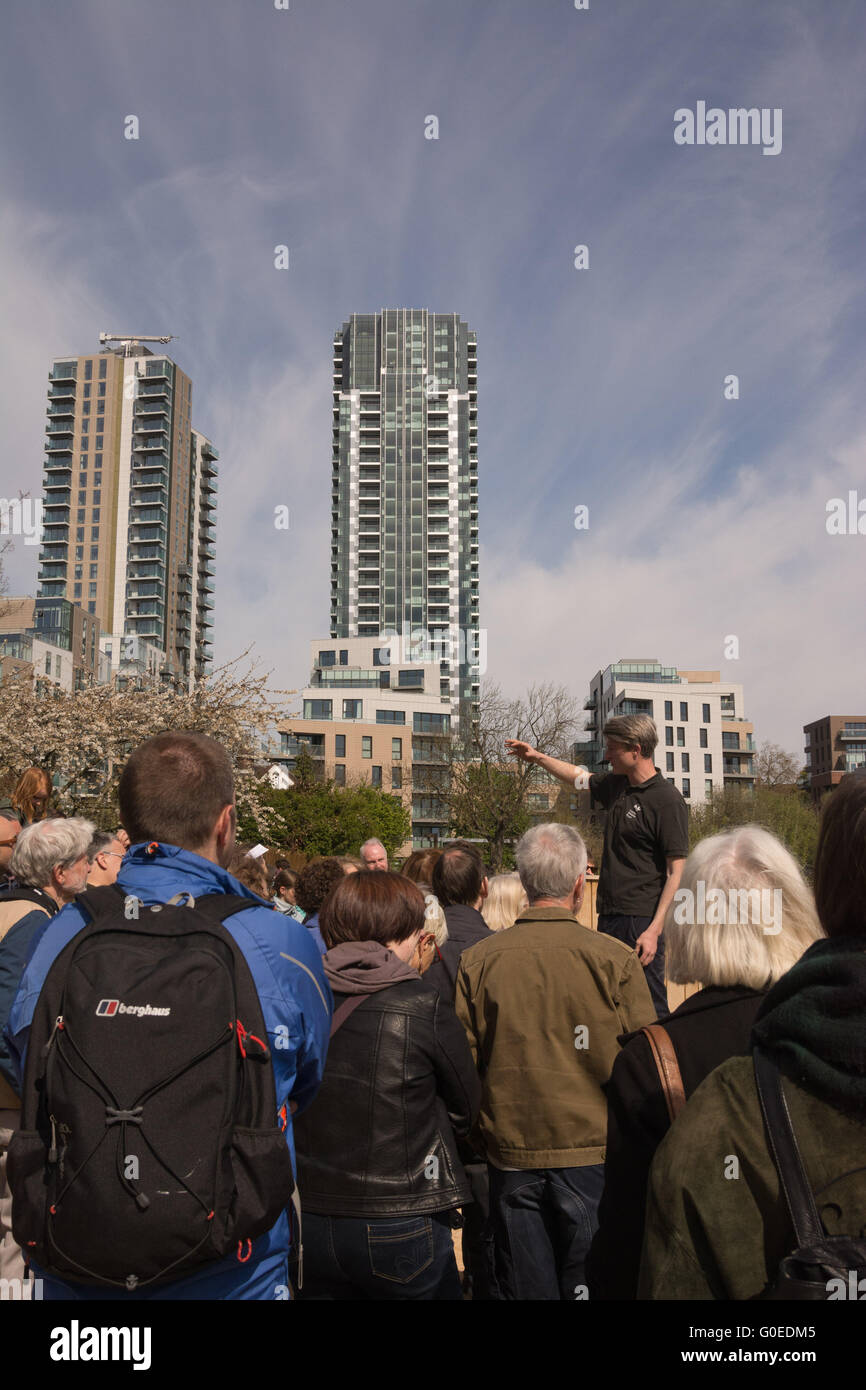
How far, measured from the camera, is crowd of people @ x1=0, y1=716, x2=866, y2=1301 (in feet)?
5.19

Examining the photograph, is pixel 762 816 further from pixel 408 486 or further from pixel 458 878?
pixel 408 486

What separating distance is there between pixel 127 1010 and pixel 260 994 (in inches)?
12.4

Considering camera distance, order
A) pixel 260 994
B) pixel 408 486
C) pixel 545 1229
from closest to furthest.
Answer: pixel 260 994 < pixel 545 1229 < pixel 408 486

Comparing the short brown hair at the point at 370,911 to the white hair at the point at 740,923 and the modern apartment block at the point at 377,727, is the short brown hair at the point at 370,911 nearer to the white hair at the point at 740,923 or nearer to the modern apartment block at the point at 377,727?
the white hair at the point at 740,923

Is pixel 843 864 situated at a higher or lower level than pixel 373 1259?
higher

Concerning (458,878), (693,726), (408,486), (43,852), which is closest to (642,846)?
(458,878)

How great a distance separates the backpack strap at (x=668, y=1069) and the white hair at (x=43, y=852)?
9.97ft

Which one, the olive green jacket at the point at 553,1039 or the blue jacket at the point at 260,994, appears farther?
the olive green jacket at the point at 553,1039

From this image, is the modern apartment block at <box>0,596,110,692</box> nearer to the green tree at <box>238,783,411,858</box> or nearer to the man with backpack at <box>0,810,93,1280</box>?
the green tree at <box>238,783,411,858</box>

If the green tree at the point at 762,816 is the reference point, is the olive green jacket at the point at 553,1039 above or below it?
below

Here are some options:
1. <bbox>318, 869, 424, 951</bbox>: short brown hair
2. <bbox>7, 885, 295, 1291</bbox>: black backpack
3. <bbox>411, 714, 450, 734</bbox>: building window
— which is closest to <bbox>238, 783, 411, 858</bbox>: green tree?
<bbox>411, 714, 450, 734</bbox>: building window

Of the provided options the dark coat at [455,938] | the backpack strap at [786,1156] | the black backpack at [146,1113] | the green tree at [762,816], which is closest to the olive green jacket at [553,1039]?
the dark coat at [455,938]

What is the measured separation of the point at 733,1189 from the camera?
5.20 ft

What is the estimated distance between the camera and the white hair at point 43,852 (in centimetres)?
437
